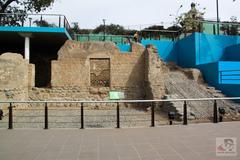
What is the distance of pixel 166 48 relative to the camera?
88.6 ft

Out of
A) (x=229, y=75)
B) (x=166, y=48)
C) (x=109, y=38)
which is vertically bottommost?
(x=229, y=75)

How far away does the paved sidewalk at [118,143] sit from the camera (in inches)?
238

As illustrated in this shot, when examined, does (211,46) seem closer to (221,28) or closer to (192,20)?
(221,28)

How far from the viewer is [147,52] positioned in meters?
20.3

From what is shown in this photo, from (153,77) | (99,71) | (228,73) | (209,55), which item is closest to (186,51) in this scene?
(209,55)

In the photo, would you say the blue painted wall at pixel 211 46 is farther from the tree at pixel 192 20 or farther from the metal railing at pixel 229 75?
the metal railing at pixel 229 75

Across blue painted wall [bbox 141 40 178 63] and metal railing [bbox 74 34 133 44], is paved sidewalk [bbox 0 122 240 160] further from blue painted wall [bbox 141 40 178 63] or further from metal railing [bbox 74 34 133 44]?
metal railing [bbox 74 34 133 44]

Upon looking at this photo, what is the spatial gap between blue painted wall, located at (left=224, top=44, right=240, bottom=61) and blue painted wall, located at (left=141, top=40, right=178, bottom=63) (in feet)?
13.8

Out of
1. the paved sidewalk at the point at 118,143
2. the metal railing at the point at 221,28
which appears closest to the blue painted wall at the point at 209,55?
the metal railing at the point at 221,28

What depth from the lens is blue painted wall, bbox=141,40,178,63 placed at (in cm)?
2681

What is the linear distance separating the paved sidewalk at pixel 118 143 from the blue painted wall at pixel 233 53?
613 inches

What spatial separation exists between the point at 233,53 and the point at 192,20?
5772 millimetres

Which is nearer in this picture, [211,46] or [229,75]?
[229,75]

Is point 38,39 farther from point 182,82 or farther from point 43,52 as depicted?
point 182,82
